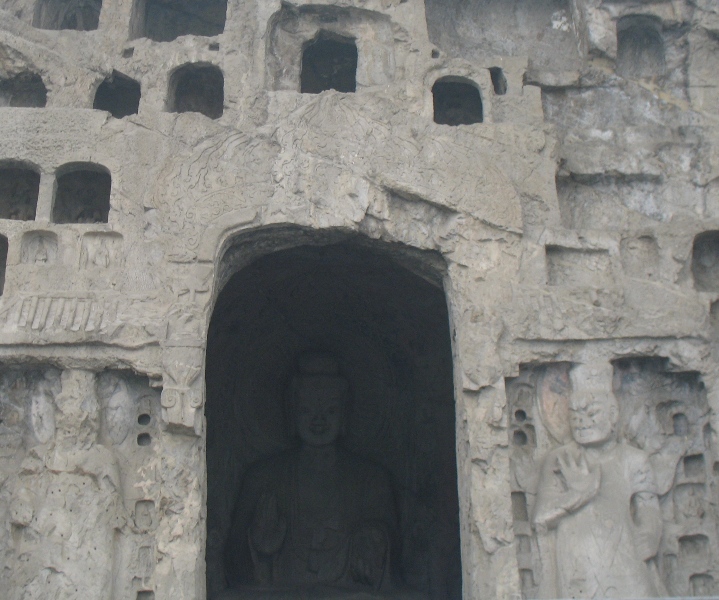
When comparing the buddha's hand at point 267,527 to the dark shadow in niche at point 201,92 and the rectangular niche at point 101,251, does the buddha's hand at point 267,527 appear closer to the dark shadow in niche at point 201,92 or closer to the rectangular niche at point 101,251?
the rectangular niche at point 101,251

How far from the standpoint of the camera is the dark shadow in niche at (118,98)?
25.9 ft

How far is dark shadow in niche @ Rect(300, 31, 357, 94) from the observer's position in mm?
8367

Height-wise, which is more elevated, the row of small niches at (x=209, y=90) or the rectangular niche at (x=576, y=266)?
the row of small niches at (x=209, y=90)

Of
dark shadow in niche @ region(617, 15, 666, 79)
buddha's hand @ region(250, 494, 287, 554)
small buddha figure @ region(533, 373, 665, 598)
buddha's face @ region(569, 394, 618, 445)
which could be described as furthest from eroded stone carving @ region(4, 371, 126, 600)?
dark shadow in niche @ region(617, 15, 666, 79)

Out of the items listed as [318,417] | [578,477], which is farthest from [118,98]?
[578,477]

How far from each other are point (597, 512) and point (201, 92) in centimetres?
503

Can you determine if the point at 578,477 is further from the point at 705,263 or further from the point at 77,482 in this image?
the point at 77,482

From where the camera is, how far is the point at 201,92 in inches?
317

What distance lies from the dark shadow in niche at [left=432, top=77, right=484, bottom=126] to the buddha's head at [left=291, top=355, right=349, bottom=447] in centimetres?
283

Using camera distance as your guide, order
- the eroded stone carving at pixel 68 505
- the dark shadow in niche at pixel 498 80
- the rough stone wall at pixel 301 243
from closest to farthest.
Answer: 1. the eroded stone carving at pixel 68 505
2. the rough stone wall at pixel 301 243
3. the dark shadow in niche at pixel 498 80

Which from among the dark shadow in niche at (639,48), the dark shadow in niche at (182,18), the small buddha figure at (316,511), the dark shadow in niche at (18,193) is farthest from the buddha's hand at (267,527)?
the dark shadow in niche at (639,48)

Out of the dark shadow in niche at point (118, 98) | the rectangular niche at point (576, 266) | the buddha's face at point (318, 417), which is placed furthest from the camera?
the buddha's face at point (318, 417)

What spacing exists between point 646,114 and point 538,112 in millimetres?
1207

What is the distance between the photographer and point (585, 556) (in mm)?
6305
